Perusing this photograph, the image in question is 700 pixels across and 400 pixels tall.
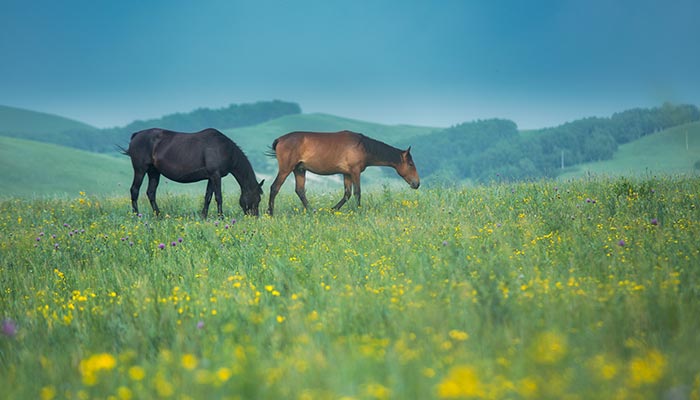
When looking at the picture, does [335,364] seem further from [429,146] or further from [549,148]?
[429,146]

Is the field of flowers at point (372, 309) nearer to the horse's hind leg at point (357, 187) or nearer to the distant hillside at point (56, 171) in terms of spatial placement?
the horse's hind leg at point (357, 187)

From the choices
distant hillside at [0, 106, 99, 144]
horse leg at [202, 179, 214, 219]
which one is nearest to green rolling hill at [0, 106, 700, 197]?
horse leg at [202, 179, 214, 219]

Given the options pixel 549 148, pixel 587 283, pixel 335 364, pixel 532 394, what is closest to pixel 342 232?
pixel 587 283

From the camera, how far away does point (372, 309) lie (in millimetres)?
5023

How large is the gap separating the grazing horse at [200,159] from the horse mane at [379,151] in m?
3.17

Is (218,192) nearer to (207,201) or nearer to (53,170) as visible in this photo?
(207,201)

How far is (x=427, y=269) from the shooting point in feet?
20.9

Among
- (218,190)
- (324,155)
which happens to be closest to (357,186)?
(324,155)

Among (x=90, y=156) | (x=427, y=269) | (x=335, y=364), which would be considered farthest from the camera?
(x=90, y=156)

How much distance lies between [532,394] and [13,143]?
72227mm

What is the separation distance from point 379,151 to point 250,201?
12.5ft

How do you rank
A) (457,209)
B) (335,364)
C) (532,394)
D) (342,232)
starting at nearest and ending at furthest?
(532,394), (335,364), (342,232), (457,209)

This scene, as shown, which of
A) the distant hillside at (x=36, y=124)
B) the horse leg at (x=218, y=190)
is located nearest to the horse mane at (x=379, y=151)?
the horse leg at (x=218, y=190)

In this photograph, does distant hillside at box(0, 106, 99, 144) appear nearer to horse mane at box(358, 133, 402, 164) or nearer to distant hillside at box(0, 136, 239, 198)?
distant hillside at box(0, 136, 239, 198)
